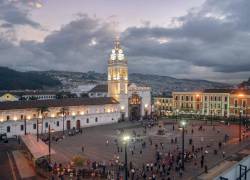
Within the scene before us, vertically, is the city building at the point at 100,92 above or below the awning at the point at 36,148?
above

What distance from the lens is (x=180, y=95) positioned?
102 meters

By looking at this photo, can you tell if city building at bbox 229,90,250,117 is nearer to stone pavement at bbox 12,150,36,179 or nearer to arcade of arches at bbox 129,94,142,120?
arcade of arches at bbox 129,94,142,120

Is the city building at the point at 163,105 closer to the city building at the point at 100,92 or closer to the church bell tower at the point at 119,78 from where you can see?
the city building at the point at 100,92

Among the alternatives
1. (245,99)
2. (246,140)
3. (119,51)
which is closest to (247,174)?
(246,140)

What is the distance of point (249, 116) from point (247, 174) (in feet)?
166

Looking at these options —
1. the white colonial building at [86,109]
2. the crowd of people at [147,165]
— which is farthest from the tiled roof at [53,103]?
the crowd of people at [147,165]

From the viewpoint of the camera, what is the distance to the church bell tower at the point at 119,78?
88188 mm

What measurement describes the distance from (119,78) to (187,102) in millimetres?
26996

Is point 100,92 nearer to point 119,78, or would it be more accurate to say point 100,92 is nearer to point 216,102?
point 119,78

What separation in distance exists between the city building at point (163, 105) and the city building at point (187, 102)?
9.07ft

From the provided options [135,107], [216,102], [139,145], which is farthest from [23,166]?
[216,102]

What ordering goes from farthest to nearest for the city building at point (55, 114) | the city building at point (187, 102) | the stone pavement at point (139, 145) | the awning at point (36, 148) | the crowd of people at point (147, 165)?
the city building at point (187, 102) < the city building at point (55, 114) < the stone pavement at point (139, 145) < the awning at point (36, 148) < the crowd of people at point (147, 165)

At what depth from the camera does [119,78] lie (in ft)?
289

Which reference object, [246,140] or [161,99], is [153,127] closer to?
[246,140]
